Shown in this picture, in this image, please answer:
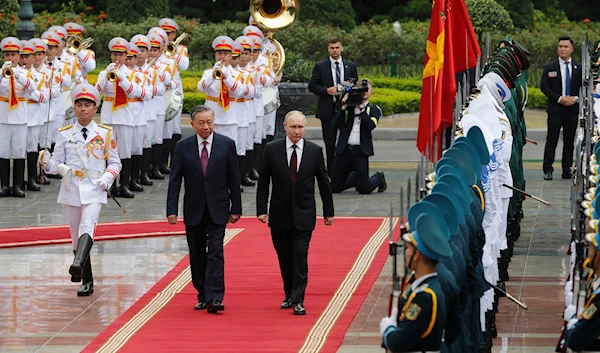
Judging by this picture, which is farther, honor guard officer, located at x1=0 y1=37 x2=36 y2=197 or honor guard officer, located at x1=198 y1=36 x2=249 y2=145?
honor guard officer, located at x1=198 y1=36 x2=249 y2=145

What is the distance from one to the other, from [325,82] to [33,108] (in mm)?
3731

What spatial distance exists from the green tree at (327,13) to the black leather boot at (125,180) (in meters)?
20.8

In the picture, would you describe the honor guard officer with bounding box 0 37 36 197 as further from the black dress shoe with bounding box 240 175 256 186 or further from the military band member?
the black dress shoe with bounding box 240 175 256 186

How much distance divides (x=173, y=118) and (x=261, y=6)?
2400 millimetres

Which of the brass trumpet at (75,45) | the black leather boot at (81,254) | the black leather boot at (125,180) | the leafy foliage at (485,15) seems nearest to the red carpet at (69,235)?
the black leather boot at (125,180)

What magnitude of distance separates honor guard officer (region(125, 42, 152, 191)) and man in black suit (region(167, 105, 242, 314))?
6.33 meters

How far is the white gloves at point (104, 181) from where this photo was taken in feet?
37.8

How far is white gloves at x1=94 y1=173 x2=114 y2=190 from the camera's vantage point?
37.8 feet

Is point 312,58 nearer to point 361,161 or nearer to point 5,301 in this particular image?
point 361,161

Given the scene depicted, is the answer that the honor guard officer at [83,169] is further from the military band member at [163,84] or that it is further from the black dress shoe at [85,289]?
the military band member at [163,84]

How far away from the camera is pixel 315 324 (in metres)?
10.5

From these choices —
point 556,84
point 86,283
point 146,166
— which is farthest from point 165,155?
point 86,283

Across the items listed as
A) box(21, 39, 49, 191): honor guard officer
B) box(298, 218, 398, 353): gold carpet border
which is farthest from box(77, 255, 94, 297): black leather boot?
box(21, 39, 49, 191): honor guard officer

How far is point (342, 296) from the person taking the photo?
Answer: 37.7ft
